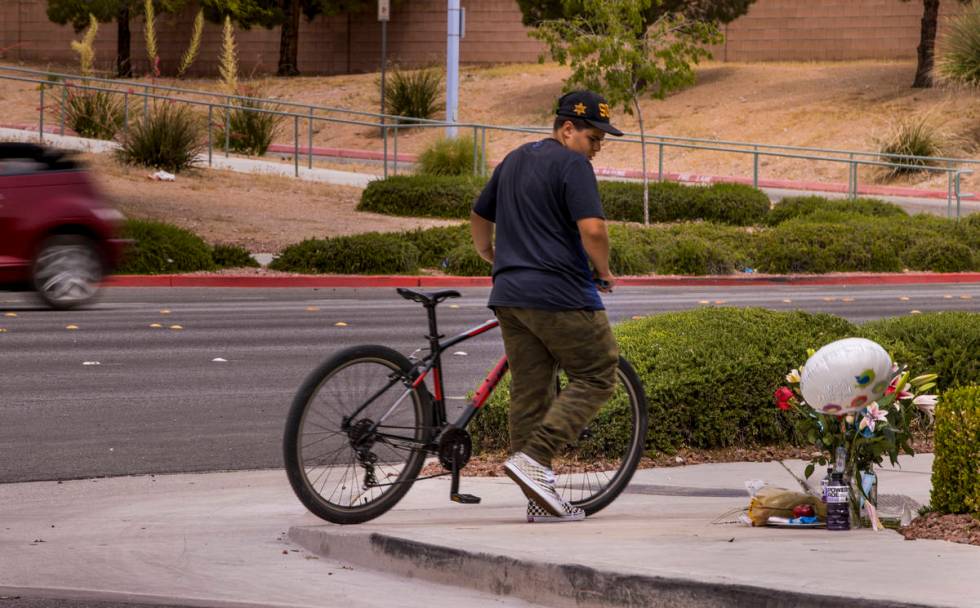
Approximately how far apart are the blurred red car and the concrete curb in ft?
29.6

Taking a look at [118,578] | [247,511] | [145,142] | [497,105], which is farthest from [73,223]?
[497,105]

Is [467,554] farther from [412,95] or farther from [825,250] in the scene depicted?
[412,95]

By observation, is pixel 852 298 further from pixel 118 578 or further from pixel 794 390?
pixel 118 578

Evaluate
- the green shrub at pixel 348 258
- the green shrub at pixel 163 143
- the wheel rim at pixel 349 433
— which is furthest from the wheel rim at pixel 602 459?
the green shrub at pixel 163 143

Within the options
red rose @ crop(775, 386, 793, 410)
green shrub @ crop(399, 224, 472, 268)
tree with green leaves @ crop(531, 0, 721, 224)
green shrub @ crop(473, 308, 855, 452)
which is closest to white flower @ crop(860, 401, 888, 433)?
red rose @ crop(775, 386, 793, 410)

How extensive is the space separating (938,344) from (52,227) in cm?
879

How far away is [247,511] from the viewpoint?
717cm

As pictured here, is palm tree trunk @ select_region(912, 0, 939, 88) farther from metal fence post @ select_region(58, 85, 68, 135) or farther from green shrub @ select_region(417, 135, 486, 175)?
metal fence post @ select_region(58, 85, 68, 135)

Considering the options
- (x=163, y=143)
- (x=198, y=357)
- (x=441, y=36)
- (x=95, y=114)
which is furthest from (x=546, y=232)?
(x=441, y=36)

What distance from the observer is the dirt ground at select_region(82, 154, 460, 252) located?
2441 centimetres

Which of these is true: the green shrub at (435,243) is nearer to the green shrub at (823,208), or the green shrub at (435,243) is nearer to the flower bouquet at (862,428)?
the green shrub at (823,208)

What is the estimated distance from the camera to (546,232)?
20.4 feet

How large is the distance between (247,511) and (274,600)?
1787 mm

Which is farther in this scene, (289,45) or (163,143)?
(289,45)
